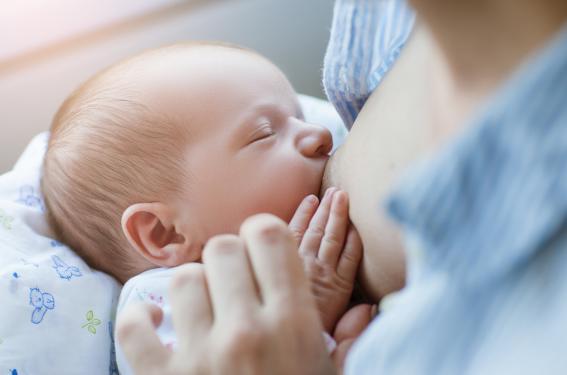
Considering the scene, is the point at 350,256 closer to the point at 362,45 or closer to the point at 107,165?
the point at 362,45

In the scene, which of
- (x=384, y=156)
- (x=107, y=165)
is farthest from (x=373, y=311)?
(x=107, y=165)

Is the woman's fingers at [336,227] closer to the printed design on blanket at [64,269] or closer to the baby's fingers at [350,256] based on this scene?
the baby's fingers at [350,256]

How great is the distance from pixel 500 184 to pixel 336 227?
33cm

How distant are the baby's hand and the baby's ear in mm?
192

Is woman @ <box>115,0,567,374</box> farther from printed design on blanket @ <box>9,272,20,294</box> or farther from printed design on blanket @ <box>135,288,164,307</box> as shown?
printed design on blanket @ <box>9,272,20,294</box>

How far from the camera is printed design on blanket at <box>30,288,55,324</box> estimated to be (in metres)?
0.87

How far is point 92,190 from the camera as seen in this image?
937 millimetres

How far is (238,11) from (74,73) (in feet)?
1.27

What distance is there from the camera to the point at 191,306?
1.76 ft

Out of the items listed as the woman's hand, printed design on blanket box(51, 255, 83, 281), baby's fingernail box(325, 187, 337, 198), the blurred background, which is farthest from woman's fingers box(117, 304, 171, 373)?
the blurred background

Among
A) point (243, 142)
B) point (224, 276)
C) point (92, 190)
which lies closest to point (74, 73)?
point (92, 190)

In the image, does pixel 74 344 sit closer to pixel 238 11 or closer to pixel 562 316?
pixel 562 316

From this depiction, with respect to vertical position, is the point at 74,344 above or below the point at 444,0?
below

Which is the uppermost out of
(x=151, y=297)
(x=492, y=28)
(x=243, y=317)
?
(x=492, y=28)
